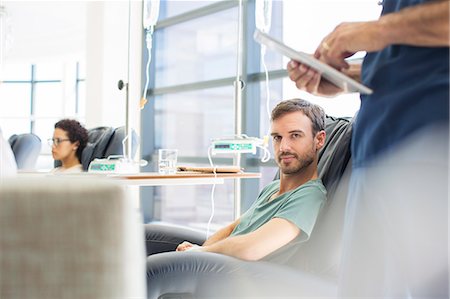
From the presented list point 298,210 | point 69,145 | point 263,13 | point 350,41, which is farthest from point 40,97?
point 350,41

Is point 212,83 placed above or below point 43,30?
below

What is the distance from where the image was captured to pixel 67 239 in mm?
388

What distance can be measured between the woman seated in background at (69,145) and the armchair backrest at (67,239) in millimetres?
2788

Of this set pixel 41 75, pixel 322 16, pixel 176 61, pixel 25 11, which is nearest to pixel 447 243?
pixel 322 16

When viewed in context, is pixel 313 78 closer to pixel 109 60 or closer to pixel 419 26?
pixel 419 26

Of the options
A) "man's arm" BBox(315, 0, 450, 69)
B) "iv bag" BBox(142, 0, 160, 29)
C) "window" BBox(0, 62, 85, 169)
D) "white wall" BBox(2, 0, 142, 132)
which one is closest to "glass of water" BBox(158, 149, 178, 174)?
"iv bag" BBox(142, 0, 160, 29)

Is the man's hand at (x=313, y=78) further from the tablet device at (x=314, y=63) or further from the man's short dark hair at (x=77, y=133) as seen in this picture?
the man's short dark hair at (x=77, y=133)

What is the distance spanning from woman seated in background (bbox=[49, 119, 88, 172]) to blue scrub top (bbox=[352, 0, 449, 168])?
2.46 meters

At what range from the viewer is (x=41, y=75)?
7121mm

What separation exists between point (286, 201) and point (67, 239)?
1235 millimetres

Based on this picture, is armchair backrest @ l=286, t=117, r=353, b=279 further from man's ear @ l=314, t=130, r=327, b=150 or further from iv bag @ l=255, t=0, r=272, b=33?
iv bag @ l=255, t=0, r=272, b=33

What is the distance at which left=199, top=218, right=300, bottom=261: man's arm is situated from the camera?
1.37m

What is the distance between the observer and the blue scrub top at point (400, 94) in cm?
82

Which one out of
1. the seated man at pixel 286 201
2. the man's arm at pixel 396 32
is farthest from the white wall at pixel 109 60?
the man's arm at pixel 396 32
